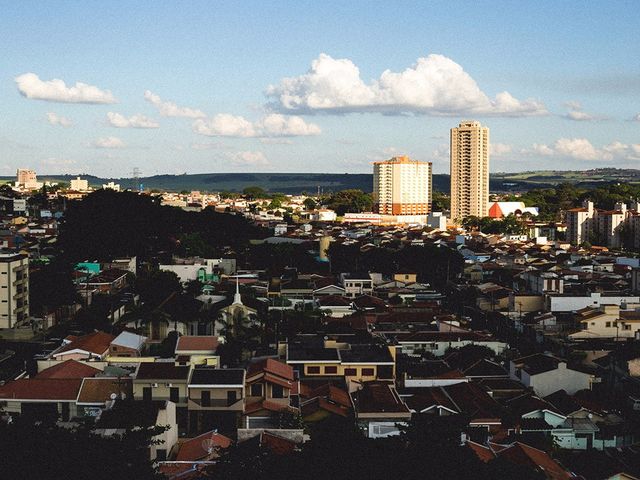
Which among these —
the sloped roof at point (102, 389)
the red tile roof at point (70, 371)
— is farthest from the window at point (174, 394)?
the red tile roof at point (70, 371)

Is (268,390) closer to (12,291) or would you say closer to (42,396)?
(42,396)

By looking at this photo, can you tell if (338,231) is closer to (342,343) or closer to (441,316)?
(441,316)

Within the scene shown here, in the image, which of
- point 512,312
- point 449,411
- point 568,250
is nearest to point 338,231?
point 568,250

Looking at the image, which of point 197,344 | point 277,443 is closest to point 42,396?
point 197,344

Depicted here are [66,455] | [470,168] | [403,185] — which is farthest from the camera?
[403,185]

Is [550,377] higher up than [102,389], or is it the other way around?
[102,389]

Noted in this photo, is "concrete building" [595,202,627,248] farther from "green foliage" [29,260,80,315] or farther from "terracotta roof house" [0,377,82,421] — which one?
"terracotta roof house" [0,377,82,421]

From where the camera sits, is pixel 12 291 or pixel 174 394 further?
pixel 12 291
